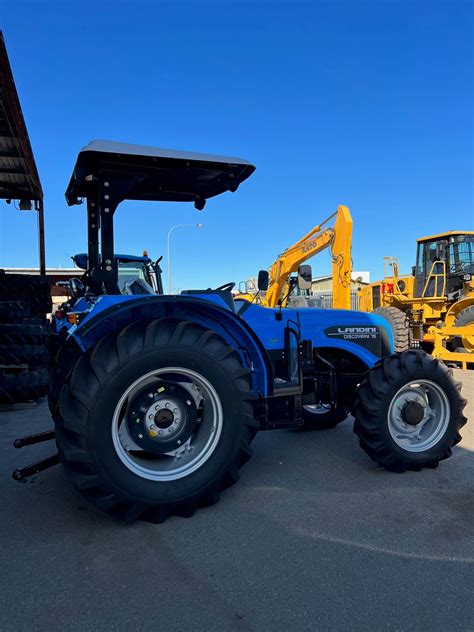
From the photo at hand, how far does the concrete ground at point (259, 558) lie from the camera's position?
1934 mm

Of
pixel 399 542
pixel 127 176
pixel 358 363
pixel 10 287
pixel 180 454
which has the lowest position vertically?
pixel 399 542

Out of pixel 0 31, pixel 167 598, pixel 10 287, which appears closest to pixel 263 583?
pixel 167 598

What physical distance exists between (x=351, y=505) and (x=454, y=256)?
32.9ft

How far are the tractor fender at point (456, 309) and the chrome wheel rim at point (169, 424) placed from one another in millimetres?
9327

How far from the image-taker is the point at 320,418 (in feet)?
15.6

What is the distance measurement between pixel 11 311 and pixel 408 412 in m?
5.50

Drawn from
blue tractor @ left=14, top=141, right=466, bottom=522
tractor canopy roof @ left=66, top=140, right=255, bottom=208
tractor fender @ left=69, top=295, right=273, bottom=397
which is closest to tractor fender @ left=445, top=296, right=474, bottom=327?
blue tractor @ left=14, top=141, right=466, bottom=522

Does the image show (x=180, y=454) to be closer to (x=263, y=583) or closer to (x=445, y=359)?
(x=263, y=583)

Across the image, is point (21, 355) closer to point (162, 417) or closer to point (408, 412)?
point (162, 417)

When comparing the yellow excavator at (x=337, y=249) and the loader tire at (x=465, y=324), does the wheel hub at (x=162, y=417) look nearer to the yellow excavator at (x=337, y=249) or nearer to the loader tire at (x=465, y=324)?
the yellow excavator at (x=337, y=249)

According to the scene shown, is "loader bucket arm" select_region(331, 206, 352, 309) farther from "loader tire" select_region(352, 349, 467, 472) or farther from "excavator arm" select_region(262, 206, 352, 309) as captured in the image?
"loader tire" select_region(352, 349, 467, 472)

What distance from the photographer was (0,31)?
4.80m

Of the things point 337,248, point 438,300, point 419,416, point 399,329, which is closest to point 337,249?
point 337,248

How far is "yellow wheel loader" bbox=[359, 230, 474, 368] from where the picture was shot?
10219 mm
